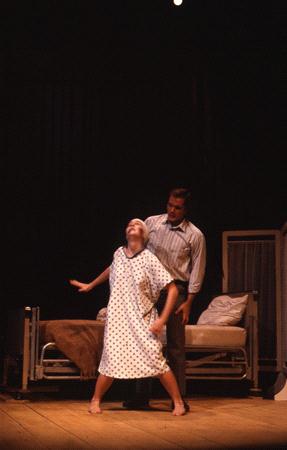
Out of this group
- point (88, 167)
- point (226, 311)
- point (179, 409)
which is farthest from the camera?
point (88, 167)

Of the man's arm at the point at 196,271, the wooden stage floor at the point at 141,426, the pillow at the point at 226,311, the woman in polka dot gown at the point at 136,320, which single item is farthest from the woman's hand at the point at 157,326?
the pillow at the point at 226,311

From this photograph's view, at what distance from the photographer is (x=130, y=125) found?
670cm

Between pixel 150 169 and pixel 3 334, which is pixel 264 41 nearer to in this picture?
pixel 150 169

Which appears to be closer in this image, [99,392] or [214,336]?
[99,392]

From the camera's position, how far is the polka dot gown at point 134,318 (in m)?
4.54

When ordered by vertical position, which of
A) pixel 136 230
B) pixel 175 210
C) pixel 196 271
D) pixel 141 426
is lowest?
pixel 141 426

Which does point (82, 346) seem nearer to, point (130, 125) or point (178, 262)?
point (178, 262)

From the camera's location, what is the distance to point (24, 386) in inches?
212

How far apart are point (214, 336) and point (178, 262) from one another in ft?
2.97

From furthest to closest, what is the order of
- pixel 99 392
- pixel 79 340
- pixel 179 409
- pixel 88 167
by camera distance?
1. pixel 88 167
2. pixel 79 340
3. pixel 99 392
4. pixel 179 409

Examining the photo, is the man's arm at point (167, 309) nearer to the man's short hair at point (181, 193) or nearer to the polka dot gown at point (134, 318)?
the polka dot gown at point (134, 318)

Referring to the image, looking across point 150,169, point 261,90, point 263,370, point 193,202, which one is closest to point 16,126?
point 150,169

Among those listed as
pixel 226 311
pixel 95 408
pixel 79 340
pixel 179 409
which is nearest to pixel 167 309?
pixel 179 409

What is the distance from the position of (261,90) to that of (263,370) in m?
2.36
